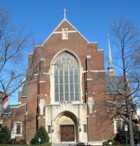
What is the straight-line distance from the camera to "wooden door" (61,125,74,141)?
140 ft

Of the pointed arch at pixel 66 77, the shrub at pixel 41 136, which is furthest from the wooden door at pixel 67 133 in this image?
the pointed arch at pixel 66 77

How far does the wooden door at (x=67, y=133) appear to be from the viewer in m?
42.6

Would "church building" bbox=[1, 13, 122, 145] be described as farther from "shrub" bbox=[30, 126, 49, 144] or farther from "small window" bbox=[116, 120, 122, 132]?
"shrub" bbox=[30, 126, 49, 144]

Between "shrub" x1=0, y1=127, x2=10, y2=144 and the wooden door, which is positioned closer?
"shrub" x1=0, y1=127, x2=10, y2=144

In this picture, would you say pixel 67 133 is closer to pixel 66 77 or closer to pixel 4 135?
pixel 66 77

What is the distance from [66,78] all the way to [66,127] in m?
6.33

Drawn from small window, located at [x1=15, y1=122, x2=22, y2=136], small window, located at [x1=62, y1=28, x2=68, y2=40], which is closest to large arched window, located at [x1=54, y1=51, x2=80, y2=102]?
small window, located at [x1=62, y1=28, x2=68, y2=40]

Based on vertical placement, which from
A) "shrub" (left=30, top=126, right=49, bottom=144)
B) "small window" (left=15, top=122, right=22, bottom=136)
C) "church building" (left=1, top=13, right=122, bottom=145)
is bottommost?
"shrub" (left=30, top=126, right=49, bottom=144)

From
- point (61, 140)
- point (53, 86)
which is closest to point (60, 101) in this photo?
point (53, 86)

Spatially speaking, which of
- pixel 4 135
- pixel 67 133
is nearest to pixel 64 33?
pixel 67 133

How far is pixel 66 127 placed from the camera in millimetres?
43094

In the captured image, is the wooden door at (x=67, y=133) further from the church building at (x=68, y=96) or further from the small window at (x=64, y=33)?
the small window at (x=64, y=33)

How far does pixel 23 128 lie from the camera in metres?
42.8

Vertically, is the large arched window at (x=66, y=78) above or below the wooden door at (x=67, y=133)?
above
